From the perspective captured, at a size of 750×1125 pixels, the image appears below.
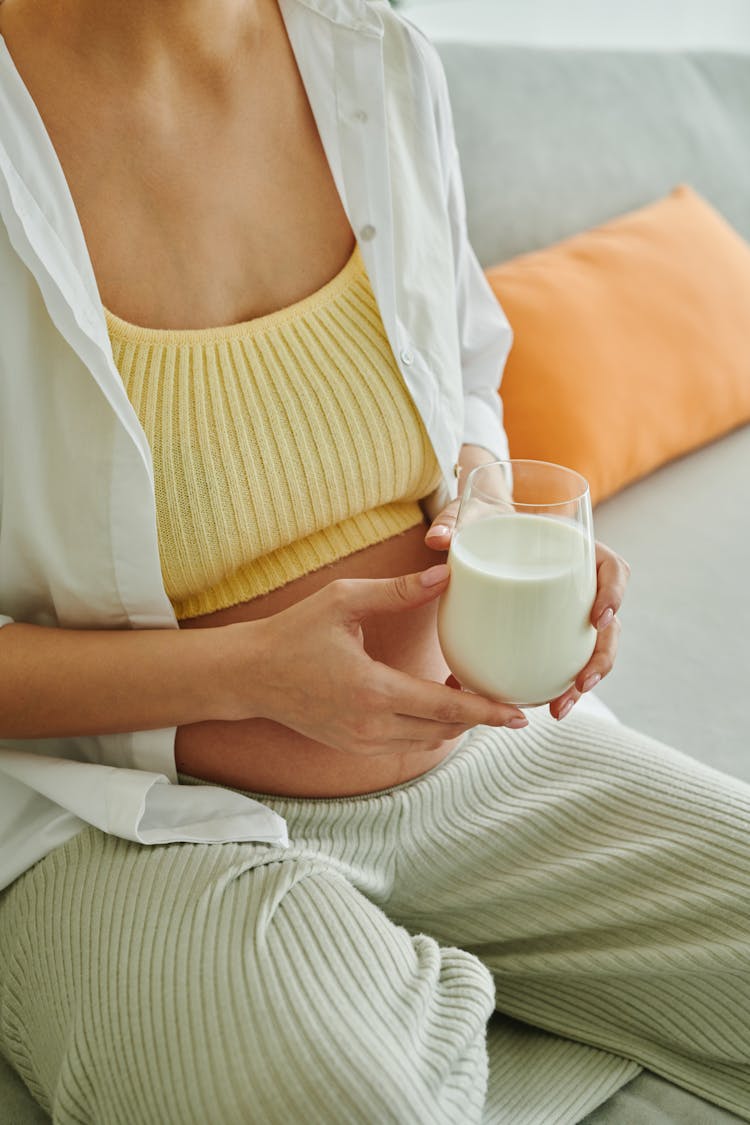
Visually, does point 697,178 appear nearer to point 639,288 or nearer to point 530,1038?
point 639,288

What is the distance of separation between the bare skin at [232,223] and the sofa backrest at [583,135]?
801mm

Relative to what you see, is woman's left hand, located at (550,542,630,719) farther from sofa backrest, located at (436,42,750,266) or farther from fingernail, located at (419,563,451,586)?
sofa backrest, located at (436,42,750,266)

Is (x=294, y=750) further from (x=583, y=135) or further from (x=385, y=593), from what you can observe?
(x=583, y=135)

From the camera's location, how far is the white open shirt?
0.95 m

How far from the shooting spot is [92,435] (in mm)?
Result: 964

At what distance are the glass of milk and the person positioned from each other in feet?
0.10

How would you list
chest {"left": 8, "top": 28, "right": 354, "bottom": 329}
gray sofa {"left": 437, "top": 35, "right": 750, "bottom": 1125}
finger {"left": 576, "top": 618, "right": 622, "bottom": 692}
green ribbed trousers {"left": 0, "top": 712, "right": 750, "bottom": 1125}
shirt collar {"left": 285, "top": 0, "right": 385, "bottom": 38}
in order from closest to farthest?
green ribbed trousers {"left": 0, "top": 712, "right": 750, "bottom": 1125} → finger {"left": 576, "top": 618, "right": 622, "bottom": 692} → chest {"left": 8, "top": 28, "right": 354, "bottom": 329} → shirt collar {"left": 285, "top": 0, "right": 385, "bottom": 38} → gray sofa {"left": 437, "top": 35, "right": 750, "bottom": 1125}

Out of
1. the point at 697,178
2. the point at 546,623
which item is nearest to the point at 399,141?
the point at 546,623

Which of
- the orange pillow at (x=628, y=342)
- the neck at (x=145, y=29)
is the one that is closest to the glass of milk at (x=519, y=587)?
the neck at (x=145, y=29)

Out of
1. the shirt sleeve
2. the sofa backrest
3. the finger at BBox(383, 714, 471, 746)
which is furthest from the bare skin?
the sofa backrest

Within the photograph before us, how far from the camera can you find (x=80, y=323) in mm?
934

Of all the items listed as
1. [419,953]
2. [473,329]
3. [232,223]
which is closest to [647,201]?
[473,329]

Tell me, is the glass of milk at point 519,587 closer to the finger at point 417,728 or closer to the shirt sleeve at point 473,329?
Result: the finger at point 417,728

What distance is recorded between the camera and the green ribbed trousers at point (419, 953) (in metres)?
0.82
